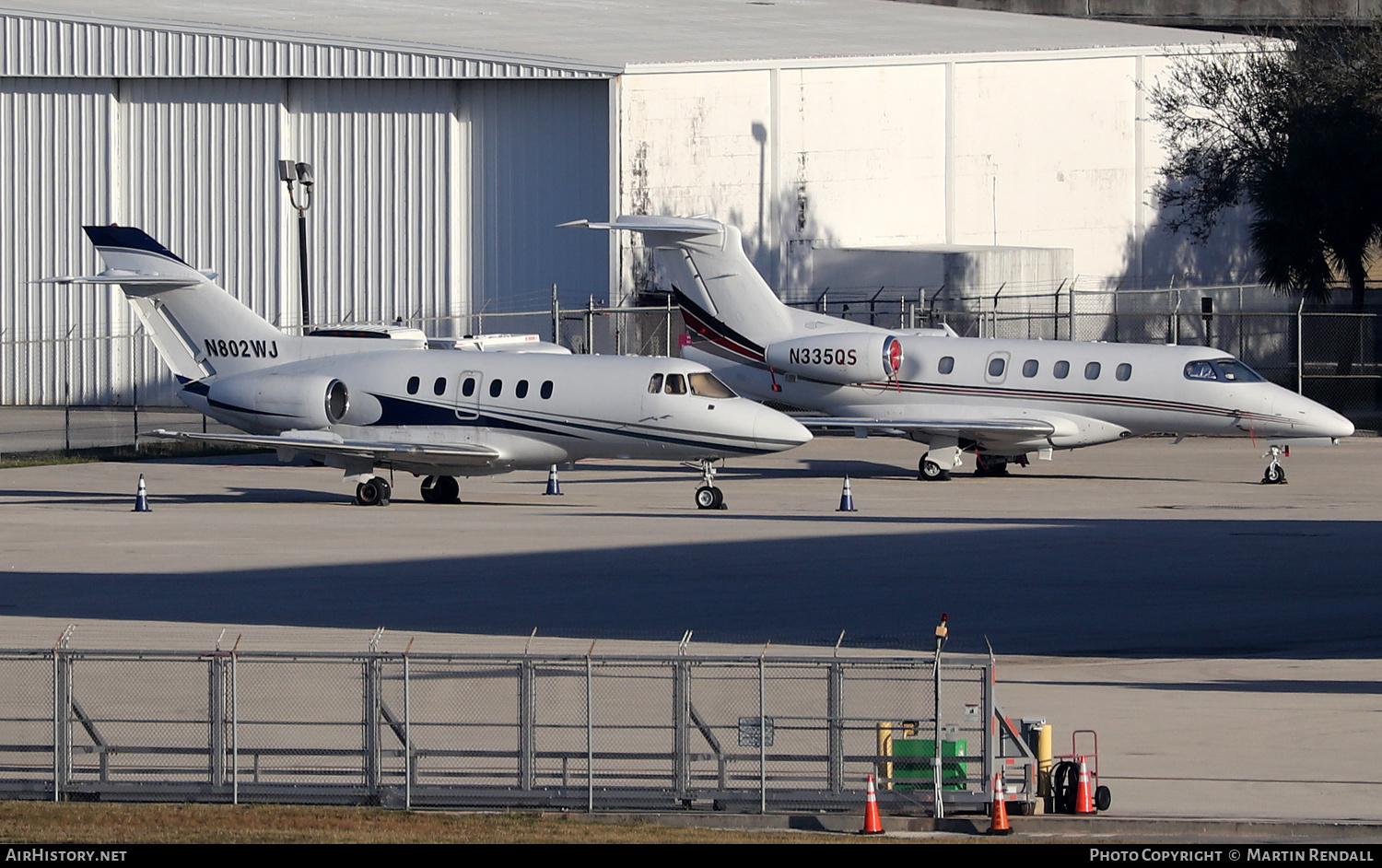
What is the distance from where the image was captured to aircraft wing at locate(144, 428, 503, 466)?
31719mm

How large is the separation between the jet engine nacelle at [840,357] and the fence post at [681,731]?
83.5 ft

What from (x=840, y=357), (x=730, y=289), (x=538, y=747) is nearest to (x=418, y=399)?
(x=730, y=289)

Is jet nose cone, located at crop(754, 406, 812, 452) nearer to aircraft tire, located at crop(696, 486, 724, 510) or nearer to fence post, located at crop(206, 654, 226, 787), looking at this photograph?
aircraft tire, located at crop(696, 486, 724, 510)

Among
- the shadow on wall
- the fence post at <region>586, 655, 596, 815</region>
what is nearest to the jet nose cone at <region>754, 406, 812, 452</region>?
the fence post at <region>586, 655, 596, 815</region>

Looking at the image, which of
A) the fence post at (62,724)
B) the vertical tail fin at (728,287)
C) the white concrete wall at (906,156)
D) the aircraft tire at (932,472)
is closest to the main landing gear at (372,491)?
the vertical tail fin at (728,287)

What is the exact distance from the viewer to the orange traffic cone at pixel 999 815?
40.0 feet

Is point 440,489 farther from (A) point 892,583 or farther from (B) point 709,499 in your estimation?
(A) point 892,583

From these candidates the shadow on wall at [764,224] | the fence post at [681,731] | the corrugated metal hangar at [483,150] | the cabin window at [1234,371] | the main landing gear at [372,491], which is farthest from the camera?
the corrugated metal hangar at [483,150]

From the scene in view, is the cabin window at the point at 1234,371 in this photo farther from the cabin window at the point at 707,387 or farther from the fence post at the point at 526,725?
the fence post at the point at 526,725

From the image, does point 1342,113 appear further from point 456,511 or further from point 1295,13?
point 456,511

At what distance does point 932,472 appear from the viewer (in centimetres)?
3678

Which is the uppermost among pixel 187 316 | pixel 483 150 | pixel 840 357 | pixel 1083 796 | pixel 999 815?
pixel 483 150

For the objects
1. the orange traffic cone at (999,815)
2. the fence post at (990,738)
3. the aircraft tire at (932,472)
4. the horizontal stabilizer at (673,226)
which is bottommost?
the orange traffic cone at (999,815)

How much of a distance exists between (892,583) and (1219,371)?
1542 cm
